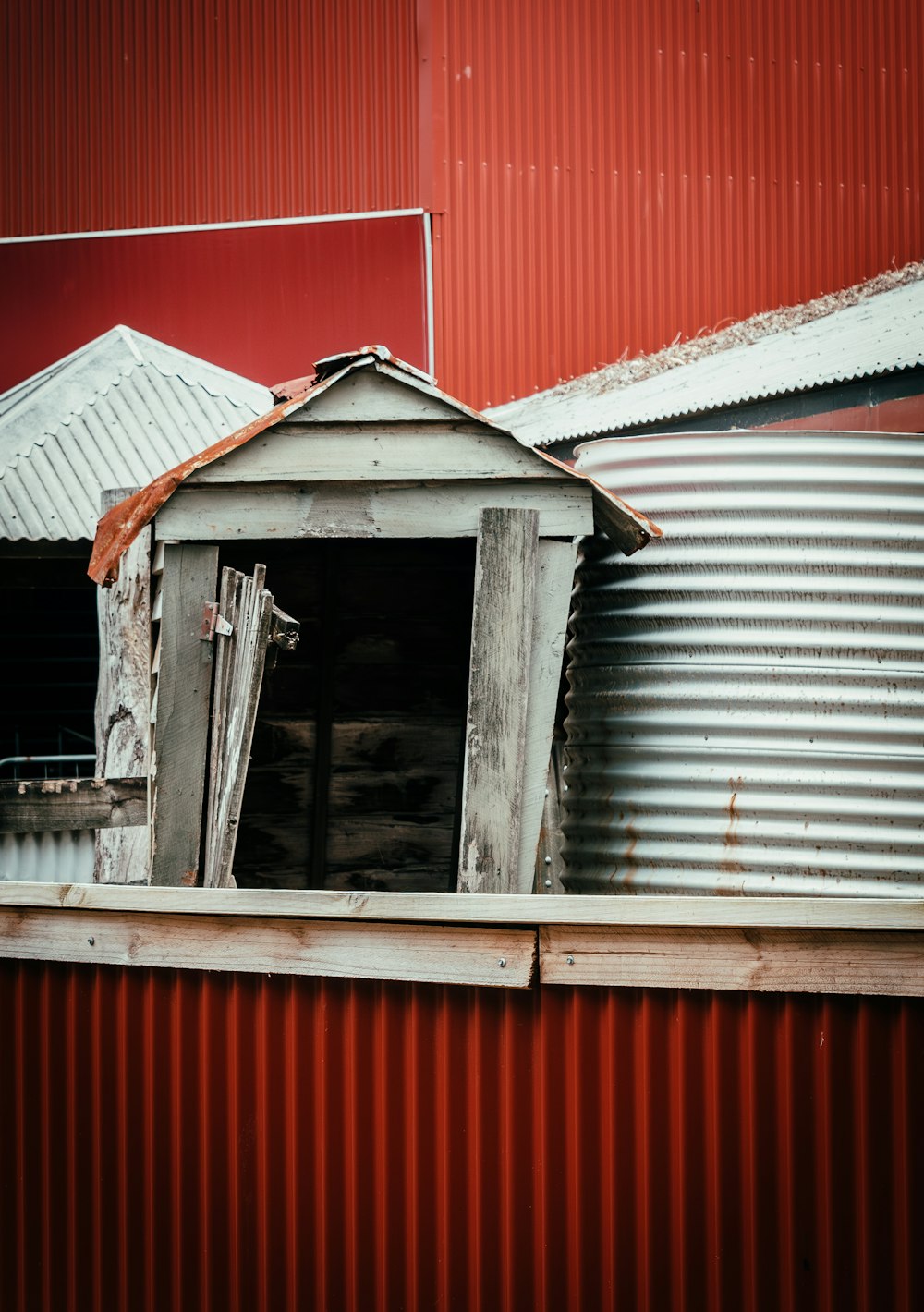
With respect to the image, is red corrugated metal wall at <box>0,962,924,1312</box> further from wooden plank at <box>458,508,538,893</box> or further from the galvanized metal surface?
the galvanized metal surface

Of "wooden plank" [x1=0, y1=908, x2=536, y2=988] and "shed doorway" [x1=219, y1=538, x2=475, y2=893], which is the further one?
"shed doorway" [x1=219, y1=538, x2=475, y2=893]

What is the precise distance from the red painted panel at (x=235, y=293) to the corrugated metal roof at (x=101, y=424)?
2.69 m

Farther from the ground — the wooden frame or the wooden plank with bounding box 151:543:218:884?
the wooden plank with bounding box 151:543:218:884

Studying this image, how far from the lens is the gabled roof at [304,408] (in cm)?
516

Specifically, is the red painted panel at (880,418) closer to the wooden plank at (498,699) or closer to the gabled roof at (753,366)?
the gabled roof at (753,366)

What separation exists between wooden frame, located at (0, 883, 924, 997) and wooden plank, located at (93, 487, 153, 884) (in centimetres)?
313

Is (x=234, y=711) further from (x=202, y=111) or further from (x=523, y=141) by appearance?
(x=202, y=111)

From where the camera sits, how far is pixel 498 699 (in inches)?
200

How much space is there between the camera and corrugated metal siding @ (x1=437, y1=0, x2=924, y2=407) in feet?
48.9

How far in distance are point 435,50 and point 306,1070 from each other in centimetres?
1353

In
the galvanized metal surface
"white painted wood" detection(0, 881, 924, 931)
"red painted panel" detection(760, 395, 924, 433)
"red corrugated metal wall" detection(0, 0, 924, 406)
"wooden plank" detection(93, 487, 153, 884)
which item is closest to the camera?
"white painted wood" detection(0, 881, 924, 931)

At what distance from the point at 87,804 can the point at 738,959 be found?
4.02 meters

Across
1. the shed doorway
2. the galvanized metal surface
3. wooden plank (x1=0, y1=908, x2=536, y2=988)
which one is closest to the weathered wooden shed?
wooden plank (x1=0, y1=908, x2=536, y2=988)

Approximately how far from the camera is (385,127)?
592 inches
